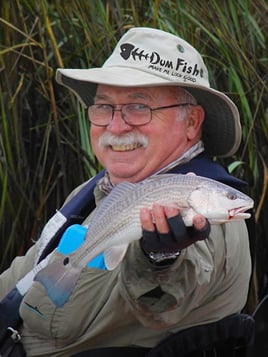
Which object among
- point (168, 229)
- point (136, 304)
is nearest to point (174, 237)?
point (168, 229)

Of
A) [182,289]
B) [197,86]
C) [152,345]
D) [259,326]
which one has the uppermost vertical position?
[197,86]

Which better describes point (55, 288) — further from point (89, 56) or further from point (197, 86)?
point (89, 56)

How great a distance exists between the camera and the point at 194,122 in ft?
12.9

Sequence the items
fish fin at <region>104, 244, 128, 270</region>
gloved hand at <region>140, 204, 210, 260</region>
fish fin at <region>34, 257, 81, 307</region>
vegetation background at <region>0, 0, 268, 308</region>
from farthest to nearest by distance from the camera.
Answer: vegetation background at <region>0, 0, 268, 308</region>, fish fin at <region>34, 257, 81, 307</region>, fish fin at <region>104, 244, 128, 270</region>, gloved hand at <region>140, 204, 210, 260</region>

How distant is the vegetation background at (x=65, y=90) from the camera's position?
495 cm

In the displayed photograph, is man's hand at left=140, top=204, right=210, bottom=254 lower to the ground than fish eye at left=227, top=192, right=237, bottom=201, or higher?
lower

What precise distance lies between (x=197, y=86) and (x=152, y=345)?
2.89 feet

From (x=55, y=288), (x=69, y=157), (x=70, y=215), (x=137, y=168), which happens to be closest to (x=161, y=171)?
(x=137, y=168)

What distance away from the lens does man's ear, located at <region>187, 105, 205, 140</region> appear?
154 inches

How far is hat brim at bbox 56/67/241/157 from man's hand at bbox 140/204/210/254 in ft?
2.79

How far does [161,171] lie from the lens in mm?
3801

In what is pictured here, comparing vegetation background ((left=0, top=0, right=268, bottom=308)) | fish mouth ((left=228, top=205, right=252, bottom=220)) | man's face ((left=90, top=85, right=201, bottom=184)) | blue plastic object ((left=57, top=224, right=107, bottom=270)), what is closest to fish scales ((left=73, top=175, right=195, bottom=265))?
fish mouth ((left=228, top=205, right=252, bottom=220))

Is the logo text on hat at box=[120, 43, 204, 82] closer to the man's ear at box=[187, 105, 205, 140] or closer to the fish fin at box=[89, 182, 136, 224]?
the man's ear at box=[187, 105, 205, 140]

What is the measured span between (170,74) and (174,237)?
99 centimetres
